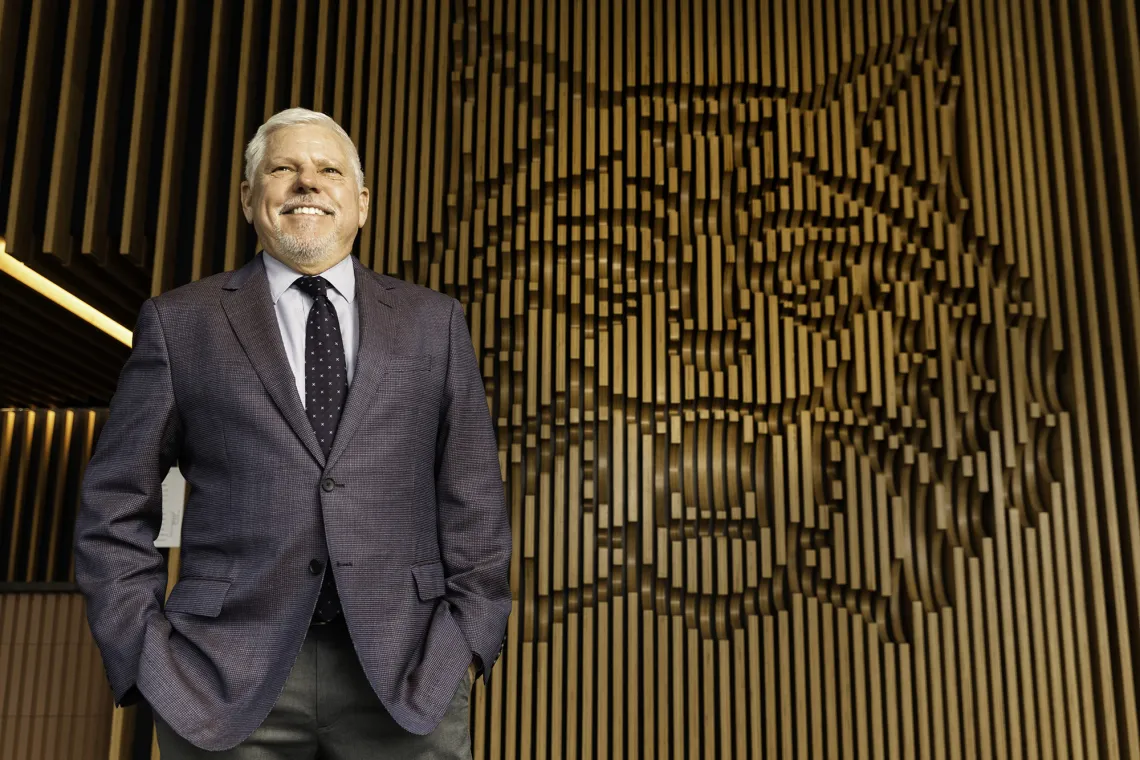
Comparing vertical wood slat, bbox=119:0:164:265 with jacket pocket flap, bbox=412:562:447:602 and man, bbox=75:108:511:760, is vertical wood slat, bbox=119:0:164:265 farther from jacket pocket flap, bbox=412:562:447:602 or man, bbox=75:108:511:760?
jacket pocket flap, bbox=412:562:447:602

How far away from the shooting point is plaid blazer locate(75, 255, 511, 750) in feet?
4.63

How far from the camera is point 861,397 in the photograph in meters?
3.17

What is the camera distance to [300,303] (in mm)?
1666

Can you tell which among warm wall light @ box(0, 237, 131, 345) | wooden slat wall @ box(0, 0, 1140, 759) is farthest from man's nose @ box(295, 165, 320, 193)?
warm wall light @ box(0, 237, 131, 345)

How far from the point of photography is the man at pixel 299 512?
4.65ft

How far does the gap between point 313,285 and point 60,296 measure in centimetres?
287

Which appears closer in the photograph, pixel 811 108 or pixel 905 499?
pixel 905 499

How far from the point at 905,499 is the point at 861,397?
35 cm

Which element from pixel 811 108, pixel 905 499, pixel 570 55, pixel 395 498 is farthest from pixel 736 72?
pixel 395 498

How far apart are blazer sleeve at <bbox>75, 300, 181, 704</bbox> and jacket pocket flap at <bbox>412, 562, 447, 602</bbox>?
383 millimetres

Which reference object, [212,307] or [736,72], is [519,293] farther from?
[212,307]

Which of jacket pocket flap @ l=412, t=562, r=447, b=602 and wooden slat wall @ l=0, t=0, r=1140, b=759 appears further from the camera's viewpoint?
wooden slat wall @ l=0, t=0, r=1140, b=759

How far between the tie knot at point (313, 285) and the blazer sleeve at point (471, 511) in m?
0.23

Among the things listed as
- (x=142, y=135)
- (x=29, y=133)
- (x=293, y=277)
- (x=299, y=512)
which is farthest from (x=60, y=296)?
(x=299, y=512)
